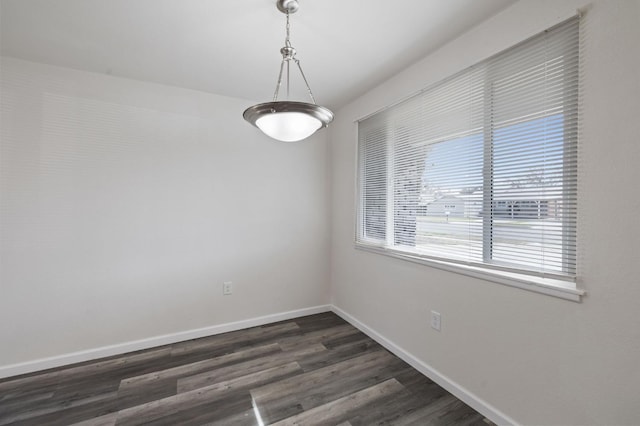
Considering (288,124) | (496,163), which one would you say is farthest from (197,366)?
(496,163)

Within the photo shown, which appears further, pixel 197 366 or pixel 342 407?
pixel 197 366

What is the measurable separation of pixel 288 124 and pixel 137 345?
2.47 meters

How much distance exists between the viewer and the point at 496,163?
172 centimetres

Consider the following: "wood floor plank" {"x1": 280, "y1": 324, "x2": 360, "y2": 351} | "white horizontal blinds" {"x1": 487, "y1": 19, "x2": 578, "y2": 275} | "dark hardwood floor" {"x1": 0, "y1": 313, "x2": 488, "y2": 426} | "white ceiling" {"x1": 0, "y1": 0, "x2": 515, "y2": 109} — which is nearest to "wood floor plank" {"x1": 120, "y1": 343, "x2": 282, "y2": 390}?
"dark hardwood floor" {"x1": 0, "y1": 313, "x2": 488, "y2": 426}

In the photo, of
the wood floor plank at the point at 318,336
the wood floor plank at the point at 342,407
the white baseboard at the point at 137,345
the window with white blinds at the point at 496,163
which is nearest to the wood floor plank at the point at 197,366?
the wood floor plank at the point at 318,336

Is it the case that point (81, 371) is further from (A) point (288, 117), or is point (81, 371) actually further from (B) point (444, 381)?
(B) point (444, 381)

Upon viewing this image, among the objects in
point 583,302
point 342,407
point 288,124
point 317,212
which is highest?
point 288,124

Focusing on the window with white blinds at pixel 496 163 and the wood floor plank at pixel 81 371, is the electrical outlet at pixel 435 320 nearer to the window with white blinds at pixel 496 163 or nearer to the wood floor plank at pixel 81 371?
the window with white blinds at pixel 496 163

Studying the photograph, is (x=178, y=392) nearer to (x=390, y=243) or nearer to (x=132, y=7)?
(x=390, y=243)

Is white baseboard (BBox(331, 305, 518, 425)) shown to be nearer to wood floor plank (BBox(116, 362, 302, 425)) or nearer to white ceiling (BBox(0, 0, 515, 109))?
wood floor plank (BBox(116, 362, 302, 425))

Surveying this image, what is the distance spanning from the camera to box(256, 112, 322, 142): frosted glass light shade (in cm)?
140

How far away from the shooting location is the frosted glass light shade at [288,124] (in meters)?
1.40

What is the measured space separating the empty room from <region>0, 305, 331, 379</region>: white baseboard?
16 millimetres

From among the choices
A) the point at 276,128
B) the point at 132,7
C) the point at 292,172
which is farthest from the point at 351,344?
the point at 132,7
